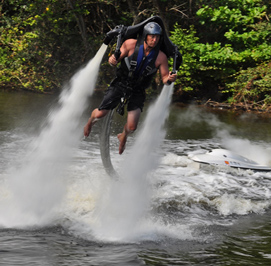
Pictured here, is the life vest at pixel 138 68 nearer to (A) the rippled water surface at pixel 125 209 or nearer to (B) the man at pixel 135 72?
(B) the man at pixel 135 72

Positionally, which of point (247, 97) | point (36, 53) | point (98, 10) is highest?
point (98, 10)

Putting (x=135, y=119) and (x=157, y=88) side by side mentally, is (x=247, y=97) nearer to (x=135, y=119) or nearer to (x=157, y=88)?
(x=157, y=88)

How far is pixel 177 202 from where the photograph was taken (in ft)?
28.2

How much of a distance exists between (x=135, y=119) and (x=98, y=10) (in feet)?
47.6

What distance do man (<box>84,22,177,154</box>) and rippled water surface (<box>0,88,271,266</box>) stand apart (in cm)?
63

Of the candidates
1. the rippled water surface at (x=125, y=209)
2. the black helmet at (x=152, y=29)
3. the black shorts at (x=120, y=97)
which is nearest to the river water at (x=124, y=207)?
the rippled water surface at (x=125, y=209)

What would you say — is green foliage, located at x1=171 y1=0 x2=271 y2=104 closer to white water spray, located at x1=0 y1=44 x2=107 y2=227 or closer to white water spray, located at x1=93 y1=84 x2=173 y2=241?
white water spray, located at x1=93 y1=84 x2=173 y2=241

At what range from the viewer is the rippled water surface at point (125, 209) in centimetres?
582

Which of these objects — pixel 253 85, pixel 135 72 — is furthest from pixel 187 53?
pixel 135 72

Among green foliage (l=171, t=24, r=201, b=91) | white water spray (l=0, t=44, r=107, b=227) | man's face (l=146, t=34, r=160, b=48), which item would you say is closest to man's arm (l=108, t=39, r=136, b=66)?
man's face (l=146, t=34, r=160, b=48)

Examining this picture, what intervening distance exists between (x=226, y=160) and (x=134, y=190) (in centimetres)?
348

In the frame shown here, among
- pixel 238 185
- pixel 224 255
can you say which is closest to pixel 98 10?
pixel 238 185

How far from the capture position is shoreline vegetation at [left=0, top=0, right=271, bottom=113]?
59.1 feet

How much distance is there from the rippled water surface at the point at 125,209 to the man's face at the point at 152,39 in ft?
4.88
